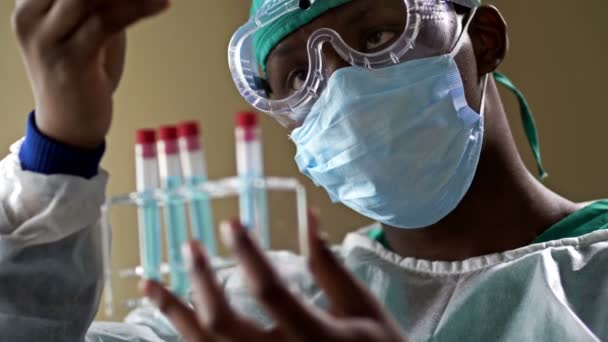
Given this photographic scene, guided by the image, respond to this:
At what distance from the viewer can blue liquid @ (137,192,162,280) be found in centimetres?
109

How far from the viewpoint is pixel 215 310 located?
763mm

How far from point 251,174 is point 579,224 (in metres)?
0.79

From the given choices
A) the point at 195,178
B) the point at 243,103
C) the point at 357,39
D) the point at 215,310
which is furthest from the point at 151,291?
the point at 243,103

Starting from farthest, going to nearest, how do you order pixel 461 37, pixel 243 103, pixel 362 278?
1. pixel 243 103
2. pixel 362 278
3. pixel 461 37

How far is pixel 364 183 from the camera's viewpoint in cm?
140

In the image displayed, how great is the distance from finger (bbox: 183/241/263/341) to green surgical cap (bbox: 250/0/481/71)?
81 centimetres

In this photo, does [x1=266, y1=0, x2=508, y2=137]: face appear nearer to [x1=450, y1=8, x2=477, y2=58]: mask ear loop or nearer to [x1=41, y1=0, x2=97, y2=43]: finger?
[x1=450, y1=8, x2=477, y2=58]: mask ear loop

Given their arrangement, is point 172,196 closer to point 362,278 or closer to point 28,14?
point 28,14

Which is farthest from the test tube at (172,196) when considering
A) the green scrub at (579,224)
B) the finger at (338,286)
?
the green scrub at (579,224)

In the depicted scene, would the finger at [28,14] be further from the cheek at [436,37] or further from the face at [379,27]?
the cheek at [436,37]

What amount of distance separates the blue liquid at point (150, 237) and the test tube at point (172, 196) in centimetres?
3

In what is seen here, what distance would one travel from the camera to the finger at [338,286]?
0.79 m

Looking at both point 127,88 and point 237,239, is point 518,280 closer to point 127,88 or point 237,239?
point 237,239

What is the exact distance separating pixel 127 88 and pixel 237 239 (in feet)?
5.18
